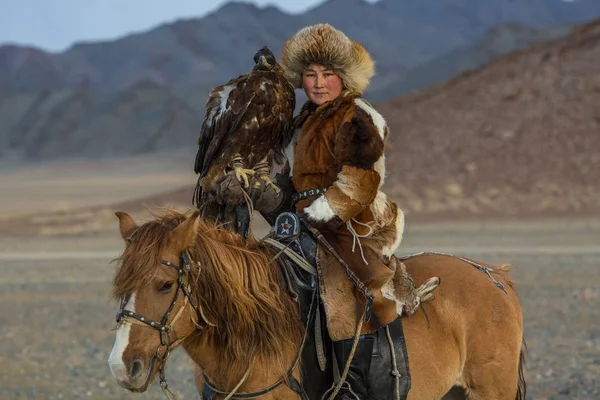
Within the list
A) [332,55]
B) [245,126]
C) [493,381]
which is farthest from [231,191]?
[493,381]

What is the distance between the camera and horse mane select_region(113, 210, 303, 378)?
4113 mm

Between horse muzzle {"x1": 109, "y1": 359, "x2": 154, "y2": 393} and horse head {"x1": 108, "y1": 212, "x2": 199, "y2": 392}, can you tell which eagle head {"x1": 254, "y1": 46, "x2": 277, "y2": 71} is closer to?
horse head {"x1": 108, "y1": 212, "x2": 199, "y2": 392}

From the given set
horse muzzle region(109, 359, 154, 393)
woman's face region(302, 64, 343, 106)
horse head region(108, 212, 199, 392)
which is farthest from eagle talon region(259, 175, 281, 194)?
horse muzzle region(109, 359, 154, 393)

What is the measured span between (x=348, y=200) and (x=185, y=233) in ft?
2.57

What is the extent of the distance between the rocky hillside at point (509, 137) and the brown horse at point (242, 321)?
26.5 meters

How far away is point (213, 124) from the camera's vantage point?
194 inches

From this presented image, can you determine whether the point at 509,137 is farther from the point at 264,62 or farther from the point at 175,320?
the point at 175,320

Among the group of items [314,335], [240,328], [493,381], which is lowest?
[493,381]

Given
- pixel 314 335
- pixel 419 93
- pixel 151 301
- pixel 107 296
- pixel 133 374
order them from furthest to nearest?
pixel 419 93, pixel 107 296, pixel 314 335, pixel 151 301, pixel 133 374

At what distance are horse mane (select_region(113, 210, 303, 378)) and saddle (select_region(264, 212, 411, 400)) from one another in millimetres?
81

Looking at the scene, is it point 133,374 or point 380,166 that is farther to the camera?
point 380,166

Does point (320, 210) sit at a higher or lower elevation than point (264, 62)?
lower

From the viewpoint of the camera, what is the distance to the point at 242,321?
13.9 feet

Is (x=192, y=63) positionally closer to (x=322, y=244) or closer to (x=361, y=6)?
(x=361, y=6)
